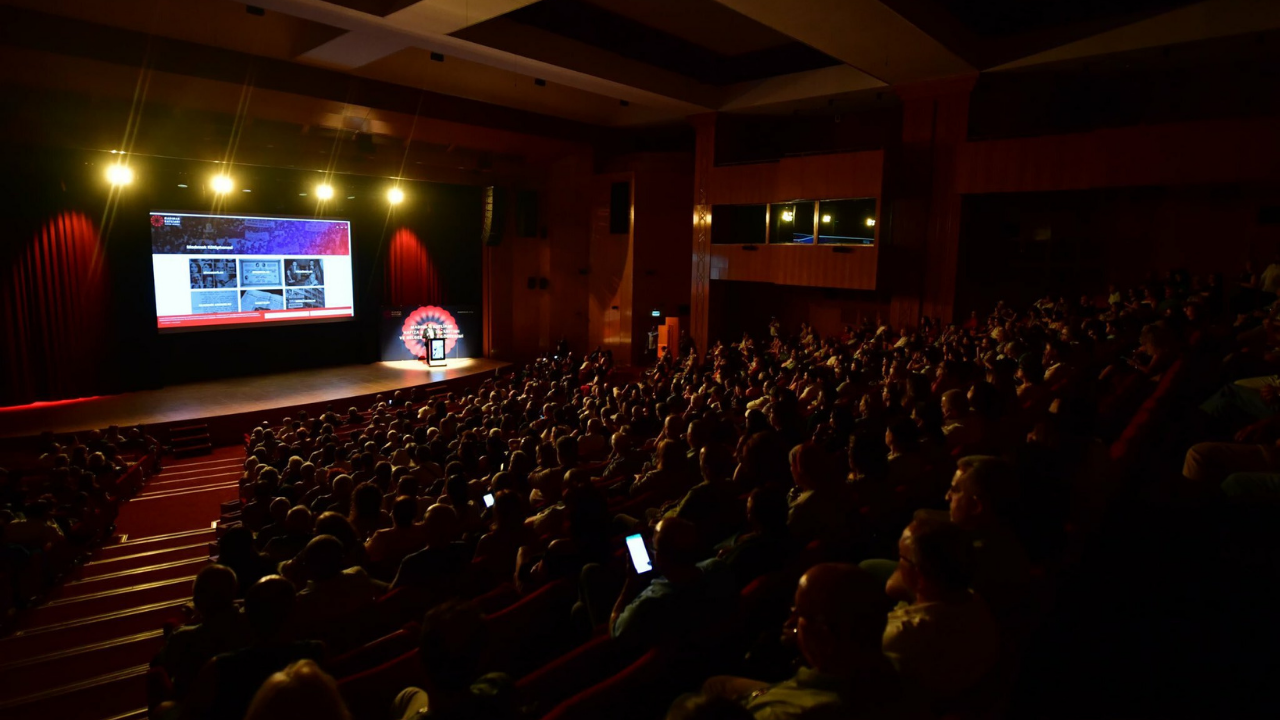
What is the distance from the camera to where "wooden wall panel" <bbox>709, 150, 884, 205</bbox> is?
37.1 ft

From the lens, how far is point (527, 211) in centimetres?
1645

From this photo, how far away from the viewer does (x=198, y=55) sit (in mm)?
9812

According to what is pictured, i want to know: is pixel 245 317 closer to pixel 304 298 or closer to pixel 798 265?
pixel 304 298

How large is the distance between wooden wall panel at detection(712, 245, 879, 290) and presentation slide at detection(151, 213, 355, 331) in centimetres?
822

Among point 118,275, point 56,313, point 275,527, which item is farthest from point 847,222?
point 56,313

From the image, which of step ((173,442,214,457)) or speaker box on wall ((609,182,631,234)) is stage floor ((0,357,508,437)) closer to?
step ((173,442,214,457))

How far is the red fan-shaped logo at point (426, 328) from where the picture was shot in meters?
16.0

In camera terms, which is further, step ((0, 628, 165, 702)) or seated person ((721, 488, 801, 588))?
step ((0, 628, 165, 702))

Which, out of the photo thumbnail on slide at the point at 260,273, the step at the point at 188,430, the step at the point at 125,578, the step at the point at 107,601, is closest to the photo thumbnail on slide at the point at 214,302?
the photo thumbnail on slide at the point at 260,273

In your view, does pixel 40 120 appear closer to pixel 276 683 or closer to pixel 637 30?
pixel 637 30

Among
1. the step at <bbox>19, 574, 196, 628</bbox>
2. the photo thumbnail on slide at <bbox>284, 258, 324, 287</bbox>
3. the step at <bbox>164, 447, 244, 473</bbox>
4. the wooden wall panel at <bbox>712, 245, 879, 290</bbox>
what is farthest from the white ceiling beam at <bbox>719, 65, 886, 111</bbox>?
the step at <bbox>19, 574, 196, 628</bbox>

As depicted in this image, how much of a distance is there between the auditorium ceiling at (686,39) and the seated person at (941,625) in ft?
24.7

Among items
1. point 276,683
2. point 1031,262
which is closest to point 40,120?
point 276,683

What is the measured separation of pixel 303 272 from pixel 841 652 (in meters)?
15.1
